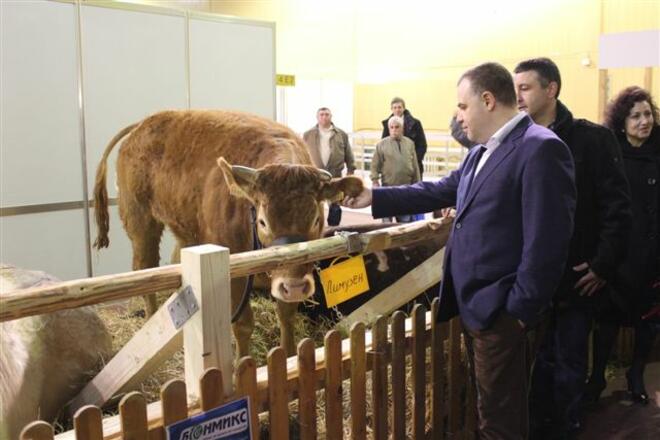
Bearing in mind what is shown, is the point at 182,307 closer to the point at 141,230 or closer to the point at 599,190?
the point at 599,190

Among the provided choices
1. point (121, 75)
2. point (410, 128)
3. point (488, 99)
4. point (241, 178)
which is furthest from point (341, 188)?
point (410, 128)

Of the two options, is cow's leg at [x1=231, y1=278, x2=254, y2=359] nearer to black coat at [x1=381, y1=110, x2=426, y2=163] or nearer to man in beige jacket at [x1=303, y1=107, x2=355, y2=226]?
man in beige jacket at [x1=303, y1=107, x2=355, y2=226]

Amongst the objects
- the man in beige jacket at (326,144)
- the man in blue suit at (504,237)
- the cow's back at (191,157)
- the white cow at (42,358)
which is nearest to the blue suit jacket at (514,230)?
the man in blue suit at (504,237)

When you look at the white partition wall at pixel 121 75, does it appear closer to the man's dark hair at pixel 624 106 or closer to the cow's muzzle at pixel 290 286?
the cow's muzzle at pixel 290 286

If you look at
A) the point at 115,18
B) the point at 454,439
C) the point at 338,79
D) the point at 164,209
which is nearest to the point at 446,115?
the point at 338,79

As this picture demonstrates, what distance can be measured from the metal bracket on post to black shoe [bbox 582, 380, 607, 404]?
294cm

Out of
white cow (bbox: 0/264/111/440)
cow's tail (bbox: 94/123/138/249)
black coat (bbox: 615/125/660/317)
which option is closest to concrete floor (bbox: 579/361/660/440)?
black coat (bbox: 615/125/660/317)

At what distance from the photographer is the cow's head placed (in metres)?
3.13

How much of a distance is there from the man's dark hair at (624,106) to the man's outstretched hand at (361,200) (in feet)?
6.54

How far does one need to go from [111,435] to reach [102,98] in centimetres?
482

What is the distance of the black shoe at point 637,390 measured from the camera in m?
4.06

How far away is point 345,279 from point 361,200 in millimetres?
407

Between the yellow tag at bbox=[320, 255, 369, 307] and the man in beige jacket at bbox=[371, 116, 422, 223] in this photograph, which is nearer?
the yellow tag at bbox=[320, 255, 369, 307]

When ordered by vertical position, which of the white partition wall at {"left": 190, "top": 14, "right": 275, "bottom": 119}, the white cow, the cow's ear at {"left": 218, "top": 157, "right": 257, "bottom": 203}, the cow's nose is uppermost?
the white partition wall at {"left": 190, "top": 14, "right": 275, "bottom": 119}
